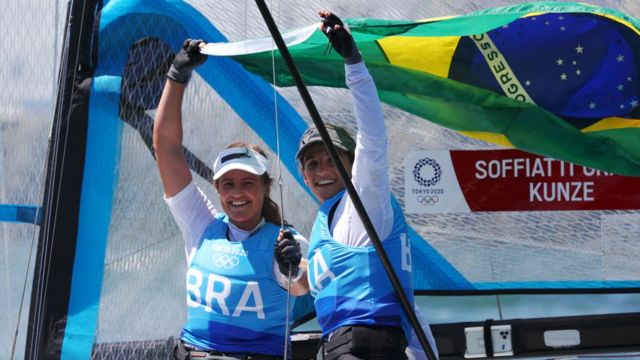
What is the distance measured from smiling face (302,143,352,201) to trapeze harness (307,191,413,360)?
12cm

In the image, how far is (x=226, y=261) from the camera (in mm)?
2594

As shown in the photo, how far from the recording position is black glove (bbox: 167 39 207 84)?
8.46 ft

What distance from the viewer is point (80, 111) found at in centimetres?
323

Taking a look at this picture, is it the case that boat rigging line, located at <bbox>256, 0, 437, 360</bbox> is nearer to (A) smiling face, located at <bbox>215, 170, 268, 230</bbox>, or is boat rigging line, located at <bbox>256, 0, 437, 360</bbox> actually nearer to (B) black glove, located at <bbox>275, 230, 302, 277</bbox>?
(B) black glove, located at <bbox>275, 230, 302, 277</bbox>

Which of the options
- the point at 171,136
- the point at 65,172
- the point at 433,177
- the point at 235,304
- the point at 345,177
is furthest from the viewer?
the point at 65,172

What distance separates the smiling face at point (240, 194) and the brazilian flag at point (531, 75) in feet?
1.57

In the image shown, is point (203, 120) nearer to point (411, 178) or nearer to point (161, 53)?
point (161, 53)

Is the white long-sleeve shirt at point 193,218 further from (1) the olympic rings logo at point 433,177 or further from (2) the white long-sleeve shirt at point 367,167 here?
(1) the olympic rings logo at point 433,177

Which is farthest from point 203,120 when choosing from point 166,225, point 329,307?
point 329,307

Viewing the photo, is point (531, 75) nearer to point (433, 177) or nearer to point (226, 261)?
point (433, 177)

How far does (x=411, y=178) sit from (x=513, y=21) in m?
0.55

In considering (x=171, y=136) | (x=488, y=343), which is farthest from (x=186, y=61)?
(x=488, y=343)

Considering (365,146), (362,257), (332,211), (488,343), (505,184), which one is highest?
(505,184)

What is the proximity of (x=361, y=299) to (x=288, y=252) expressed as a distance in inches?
9.6
